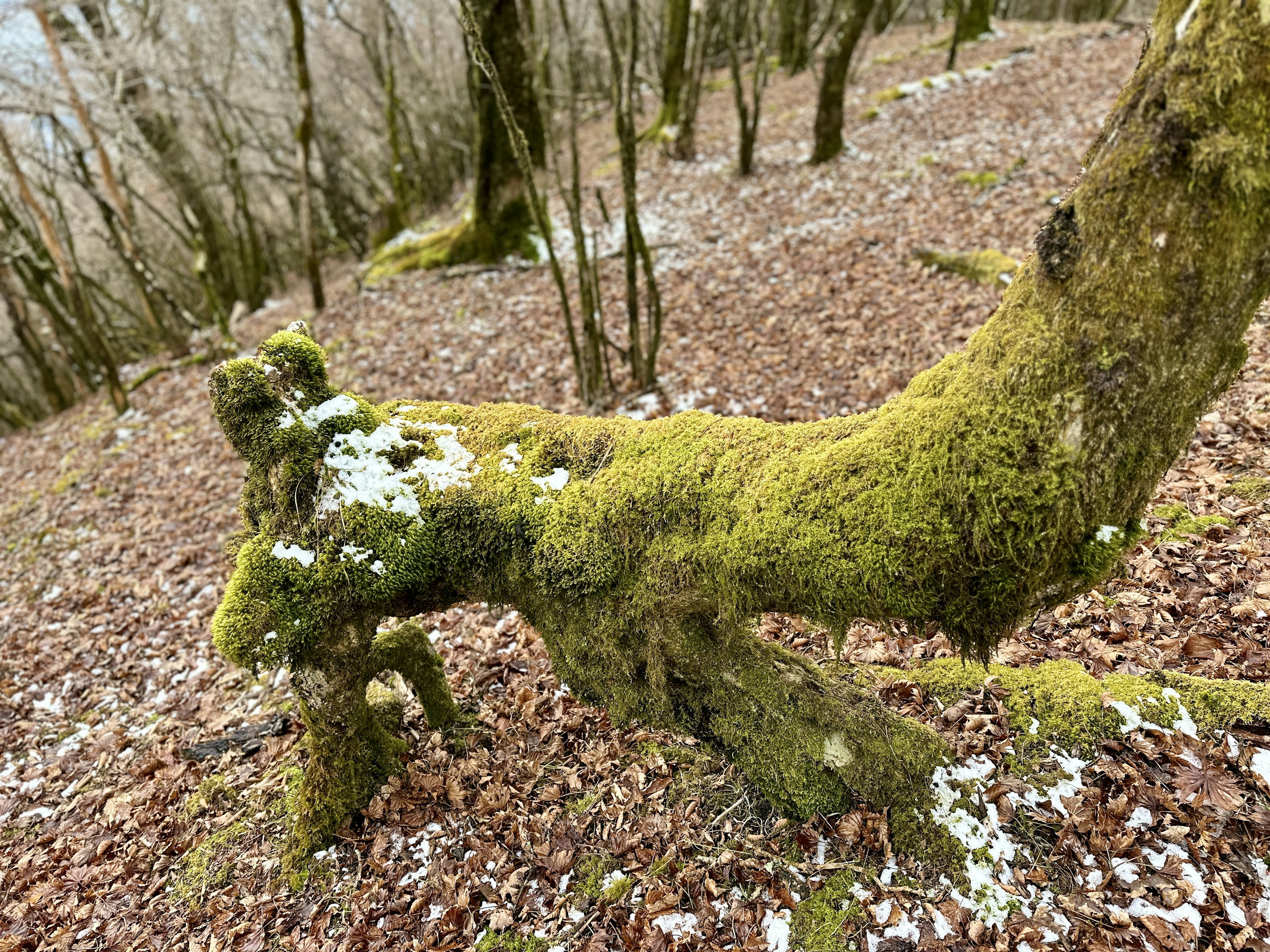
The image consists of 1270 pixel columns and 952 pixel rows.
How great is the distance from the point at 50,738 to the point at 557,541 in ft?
19.4

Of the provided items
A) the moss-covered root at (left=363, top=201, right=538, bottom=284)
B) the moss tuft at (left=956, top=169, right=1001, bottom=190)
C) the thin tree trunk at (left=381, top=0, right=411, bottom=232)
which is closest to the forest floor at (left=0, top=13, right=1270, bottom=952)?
the moss tuft at (left=956, top=169, right=1001, bottom=190)

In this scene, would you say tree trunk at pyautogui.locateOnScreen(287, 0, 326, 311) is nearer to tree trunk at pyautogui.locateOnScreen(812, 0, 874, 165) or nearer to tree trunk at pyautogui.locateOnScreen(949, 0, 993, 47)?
tree trunk at pyautogui.locateOnScreen(812, 0, 874, 165)

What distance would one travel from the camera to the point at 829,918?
3.06 metres

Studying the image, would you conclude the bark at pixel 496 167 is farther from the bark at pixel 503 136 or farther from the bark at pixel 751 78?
the bark at pixel 751 78

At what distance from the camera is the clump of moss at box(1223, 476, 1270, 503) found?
14.1 ft

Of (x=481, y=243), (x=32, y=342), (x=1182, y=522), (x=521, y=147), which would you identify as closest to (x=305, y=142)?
(x=481, y=243)

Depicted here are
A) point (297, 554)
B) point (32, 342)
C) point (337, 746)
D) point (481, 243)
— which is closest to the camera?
point (297, 554)

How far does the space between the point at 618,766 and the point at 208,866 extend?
267 cm

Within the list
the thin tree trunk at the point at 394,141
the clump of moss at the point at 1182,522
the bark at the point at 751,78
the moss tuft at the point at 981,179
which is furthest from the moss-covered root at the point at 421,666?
the thin tree trunk at the point at 394,141

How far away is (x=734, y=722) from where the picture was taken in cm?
330

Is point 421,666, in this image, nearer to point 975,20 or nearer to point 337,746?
point 337,746

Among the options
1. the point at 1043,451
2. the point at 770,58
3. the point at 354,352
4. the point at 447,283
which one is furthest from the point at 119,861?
the point at 770,58

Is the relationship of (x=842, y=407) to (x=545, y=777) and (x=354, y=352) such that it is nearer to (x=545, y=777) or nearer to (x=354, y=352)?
(x=545, y=777)

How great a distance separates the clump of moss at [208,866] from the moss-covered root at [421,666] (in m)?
1.37
